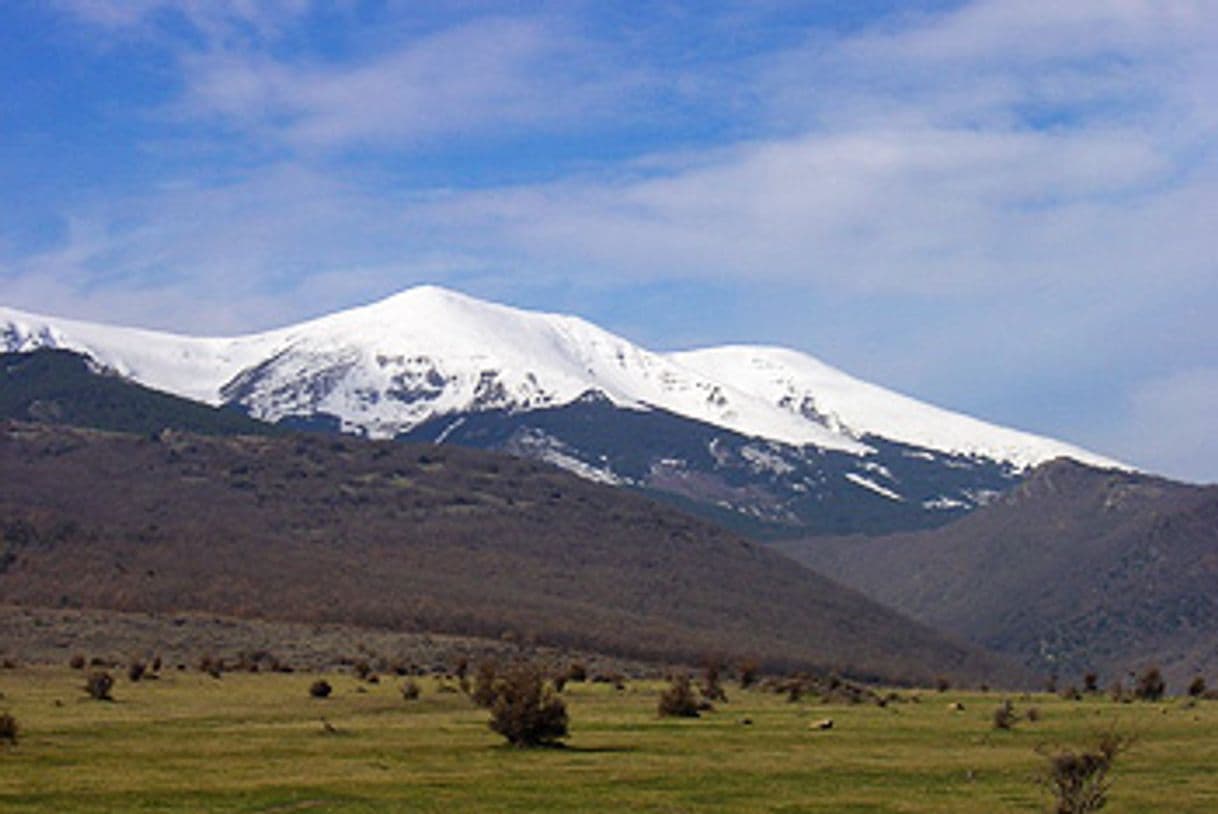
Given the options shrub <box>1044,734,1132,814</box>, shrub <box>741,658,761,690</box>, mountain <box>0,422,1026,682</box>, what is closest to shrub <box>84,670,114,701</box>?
shrub <box>741,658,761,690</box>

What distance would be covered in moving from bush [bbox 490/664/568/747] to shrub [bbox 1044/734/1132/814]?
14.5m

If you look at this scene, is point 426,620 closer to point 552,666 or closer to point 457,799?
point 552,666

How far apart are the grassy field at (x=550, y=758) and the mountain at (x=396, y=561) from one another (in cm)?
6318

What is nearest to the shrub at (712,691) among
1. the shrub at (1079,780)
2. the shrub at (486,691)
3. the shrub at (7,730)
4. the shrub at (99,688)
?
the shrub at (486,691)

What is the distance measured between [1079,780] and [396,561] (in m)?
127

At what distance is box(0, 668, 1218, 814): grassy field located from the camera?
32.7 meters

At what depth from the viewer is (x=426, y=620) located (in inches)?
4867

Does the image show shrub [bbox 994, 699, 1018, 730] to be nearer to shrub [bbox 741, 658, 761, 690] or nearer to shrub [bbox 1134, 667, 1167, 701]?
shrub [bbox 1134, 667, 1167, 701]

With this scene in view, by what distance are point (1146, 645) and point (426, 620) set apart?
78.0 m

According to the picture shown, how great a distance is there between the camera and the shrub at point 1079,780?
29.6 meters

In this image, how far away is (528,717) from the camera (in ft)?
141

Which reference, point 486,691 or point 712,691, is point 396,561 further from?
point 486,691

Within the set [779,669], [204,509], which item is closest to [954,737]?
[779,669]

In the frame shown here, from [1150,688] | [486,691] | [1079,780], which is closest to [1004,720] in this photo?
[486,691]
